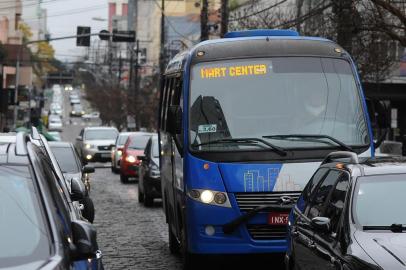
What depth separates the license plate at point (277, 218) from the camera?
420 inches

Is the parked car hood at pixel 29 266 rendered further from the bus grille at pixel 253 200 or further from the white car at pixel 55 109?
the white car at pixel 55 109

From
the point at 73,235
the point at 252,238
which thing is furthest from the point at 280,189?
the point at 73,235

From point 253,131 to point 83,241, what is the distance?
20.4 ft

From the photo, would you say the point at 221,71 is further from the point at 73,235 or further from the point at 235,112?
the point at 73,235

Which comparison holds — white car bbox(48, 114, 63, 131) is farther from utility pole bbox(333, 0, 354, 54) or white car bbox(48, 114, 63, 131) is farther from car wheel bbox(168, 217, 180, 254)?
car wheel bbox(168, 217, 180, 254)

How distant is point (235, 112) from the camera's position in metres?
11.2

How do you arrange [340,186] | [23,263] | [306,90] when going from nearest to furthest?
[23,263]
[340,186]
[306,90]

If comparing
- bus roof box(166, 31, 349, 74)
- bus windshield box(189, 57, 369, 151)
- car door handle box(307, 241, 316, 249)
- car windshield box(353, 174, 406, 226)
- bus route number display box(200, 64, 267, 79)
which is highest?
bus roof box(166, 31, 349, 74)

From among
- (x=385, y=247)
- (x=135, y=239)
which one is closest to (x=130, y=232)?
(x=135, y=239)

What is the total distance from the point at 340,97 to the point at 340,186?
428 cm

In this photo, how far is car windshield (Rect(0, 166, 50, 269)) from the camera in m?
4.72

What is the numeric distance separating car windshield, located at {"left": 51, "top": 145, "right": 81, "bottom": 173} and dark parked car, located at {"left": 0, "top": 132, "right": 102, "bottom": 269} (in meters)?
12.0

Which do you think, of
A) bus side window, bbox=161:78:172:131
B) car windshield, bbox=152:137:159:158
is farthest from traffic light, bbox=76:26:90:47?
bus side window, bbox=161:78:172:131

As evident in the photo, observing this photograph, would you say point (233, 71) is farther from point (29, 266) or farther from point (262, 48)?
point (29, 266)
